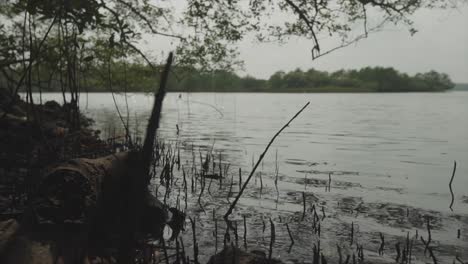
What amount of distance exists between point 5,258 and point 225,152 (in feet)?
39.3

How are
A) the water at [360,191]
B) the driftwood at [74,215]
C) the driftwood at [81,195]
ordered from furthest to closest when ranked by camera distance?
the water at [360,191]
the driftwood at [81,195]
the driftwood at [74,215]

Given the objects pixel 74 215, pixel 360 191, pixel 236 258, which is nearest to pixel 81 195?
pixel 74 215

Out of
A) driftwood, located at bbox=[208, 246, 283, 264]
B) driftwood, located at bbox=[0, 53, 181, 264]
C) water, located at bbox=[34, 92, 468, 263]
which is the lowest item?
water, located at bbox=[34, 92, 468, 263]

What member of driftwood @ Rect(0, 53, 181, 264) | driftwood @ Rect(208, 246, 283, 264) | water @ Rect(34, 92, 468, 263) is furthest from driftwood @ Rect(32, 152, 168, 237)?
water @ Rect(34, 92, 468, 263)

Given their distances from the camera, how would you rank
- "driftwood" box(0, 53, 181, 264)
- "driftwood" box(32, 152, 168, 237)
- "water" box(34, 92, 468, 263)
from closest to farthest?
"driftwood" box(0, 53, 181, 264), "driftwood" box(32, 152, 168, 237), "water" box(34, 92, 468, 263)

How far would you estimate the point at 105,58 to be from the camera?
1330cm

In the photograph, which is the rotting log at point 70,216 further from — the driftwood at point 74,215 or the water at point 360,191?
the water at point 360,191

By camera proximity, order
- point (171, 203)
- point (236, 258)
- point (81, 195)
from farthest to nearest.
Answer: point (171, 203), point (81, 195), point (236, 258)

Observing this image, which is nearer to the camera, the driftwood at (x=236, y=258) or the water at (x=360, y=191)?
the driftwood at (x=236, y=258)

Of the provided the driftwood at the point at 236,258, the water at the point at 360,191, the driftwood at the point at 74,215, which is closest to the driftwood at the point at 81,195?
the driftwood at the point at 74,215

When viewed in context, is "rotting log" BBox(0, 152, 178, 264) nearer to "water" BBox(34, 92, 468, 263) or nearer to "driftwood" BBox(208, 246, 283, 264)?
"driftwood" BBox(208, 246, 283, 264)

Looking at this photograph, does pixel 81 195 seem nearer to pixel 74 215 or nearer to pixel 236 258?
pixel 74 215

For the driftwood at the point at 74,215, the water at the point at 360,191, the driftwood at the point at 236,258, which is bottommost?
A: the water at the point at 360,191

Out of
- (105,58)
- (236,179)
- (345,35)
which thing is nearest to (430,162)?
(345,35)
